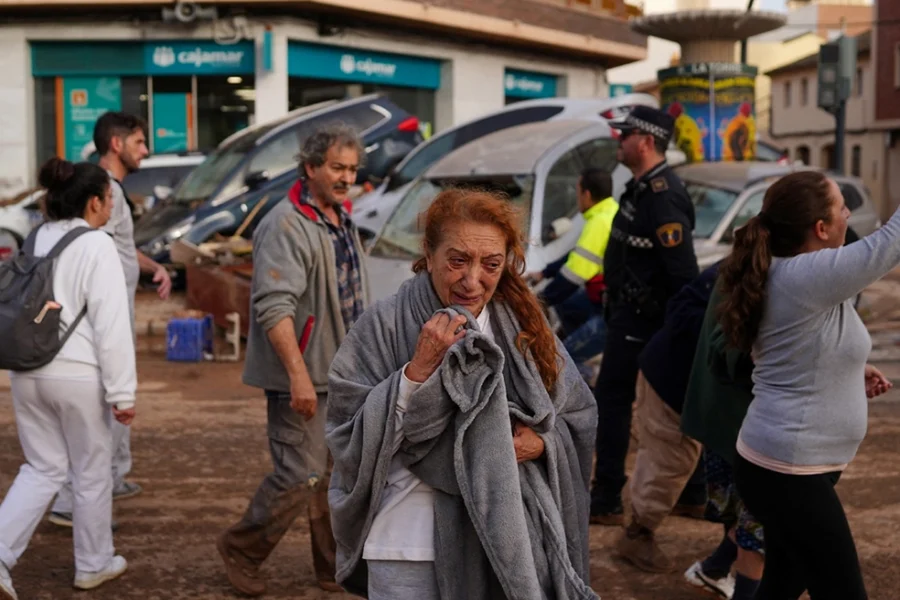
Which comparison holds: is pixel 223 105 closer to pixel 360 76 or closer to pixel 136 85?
pixel 136 85

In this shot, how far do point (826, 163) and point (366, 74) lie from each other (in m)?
37.0

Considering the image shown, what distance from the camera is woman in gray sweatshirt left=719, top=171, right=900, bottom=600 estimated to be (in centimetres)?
377

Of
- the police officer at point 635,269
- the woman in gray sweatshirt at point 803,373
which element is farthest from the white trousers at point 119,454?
the woman in gray sweatshirt at point 803,373

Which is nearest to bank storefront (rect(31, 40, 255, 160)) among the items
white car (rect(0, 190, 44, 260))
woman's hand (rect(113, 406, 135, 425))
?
white car (rect(0, 190, 44, 260))

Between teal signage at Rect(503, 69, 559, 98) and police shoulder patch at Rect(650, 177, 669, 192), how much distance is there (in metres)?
23.9

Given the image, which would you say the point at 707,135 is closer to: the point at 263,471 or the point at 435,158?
the point at 435,158

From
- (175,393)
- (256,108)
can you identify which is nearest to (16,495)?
(175,393)

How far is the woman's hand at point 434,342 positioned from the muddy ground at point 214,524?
8.40ft

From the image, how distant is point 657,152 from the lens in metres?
6.11

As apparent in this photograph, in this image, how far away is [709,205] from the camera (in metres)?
11.8

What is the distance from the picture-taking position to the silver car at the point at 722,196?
11109 mm

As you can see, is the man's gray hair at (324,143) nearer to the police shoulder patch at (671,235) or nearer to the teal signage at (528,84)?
the police shoulder patch at (671,235)

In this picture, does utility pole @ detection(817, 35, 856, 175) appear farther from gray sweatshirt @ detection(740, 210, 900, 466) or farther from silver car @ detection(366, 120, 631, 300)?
gray sweatshirt @ detection(740, 210, 900, 466)

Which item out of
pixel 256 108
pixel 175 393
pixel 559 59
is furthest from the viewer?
pixel 559 59
